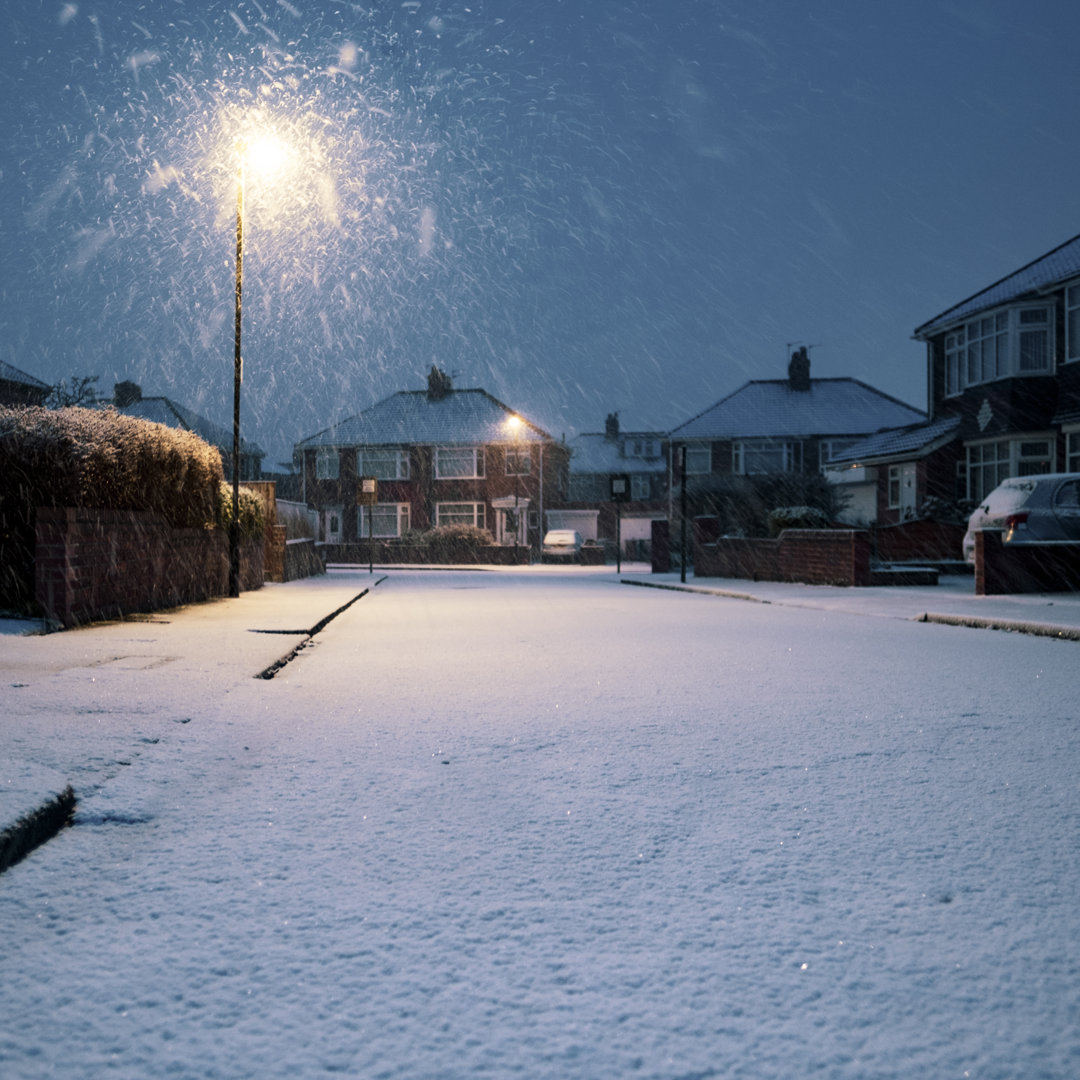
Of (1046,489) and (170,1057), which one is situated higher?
(1046,489)

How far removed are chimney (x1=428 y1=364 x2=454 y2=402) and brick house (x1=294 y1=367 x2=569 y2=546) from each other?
1.40 metres

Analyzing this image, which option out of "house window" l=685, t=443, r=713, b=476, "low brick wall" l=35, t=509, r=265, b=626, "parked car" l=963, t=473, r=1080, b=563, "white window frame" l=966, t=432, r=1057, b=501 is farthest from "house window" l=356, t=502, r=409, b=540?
"parked car" l=963, t=473, r=1080, b=563

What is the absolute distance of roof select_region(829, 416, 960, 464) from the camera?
A: 3206 cm

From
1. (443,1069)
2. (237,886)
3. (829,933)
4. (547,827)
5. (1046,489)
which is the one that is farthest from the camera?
(1046,489)

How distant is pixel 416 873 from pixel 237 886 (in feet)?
2.01

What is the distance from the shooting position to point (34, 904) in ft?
11.8

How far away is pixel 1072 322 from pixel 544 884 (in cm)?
2781

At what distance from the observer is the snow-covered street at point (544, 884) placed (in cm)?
270

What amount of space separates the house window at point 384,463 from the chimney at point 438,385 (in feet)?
15.7

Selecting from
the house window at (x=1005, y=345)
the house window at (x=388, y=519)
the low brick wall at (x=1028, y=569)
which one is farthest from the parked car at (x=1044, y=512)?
the house window at (x=388, y=519)

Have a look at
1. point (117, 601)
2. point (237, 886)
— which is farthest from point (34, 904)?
point (117, 601)

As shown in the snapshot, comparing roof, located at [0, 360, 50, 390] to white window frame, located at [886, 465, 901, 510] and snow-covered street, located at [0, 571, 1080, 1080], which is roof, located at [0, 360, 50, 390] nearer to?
white window frame, located at [886, 465, 901, 510]

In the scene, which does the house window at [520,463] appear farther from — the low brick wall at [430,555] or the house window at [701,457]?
the low brick wall at [430,555]

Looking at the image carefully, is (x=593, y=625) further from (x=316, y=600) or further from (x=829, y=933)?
(x=829, y=933)
